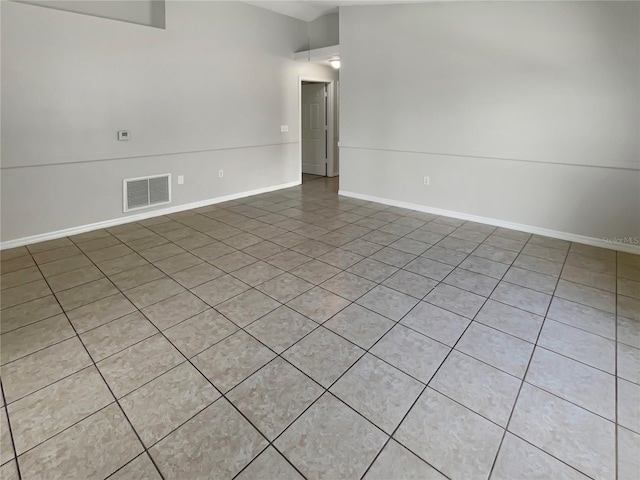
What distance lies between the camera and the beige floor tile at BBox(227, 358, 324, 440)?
166 cm

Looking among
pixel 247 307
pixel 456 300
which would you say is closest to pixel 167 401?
pixel 247 307

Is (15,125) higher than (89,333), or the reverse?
(15,125)

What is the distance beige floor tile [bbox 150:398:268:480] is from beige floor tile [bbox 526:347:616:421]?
1.53m

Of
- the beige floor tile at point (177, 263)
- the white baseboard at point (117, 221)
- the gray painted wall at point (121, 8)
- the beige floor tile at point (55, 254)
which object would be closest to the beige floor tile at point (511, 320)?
the beige floor tile at point (177, 263)

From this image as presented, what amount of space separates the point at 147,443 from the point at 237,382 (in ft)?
1.61

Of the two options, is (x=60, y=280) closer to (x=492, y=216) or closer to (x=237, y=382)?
(x=237, y=382)

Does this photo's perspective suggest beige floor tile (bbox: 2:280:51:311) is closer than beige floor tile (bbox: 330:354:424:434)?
No

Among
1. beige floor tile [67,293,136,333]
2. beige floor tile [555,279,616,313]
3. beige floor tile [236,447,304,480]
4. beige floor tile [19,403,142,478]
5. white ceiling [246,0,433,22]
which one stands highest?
white ceiling [246,0,433,22]

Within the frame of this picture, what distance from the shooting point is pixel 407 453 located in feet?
4.94

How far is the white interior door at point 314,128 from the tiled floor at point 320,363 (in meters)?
4.74

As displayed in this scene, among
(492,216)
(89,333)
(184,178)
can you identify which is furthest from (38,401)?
(492,216)

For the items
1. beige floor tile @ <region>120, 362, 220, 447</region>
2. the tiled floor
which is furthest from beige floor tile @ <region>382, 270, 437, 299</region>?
beige floor tile @ <region>120, 362, 220, 447</region>

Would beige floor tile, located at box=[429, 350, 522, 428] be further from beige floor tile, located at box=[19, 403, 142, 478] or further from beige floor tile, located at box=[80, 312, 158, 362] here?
beige floor tile, located at box=[80, 312, 158, 362]

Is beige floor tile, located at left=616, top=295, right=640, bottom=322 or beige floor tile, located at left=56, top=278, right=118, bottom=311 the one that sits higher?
beige floor tile, located at left=56, top=278, right=118, bottom=311
